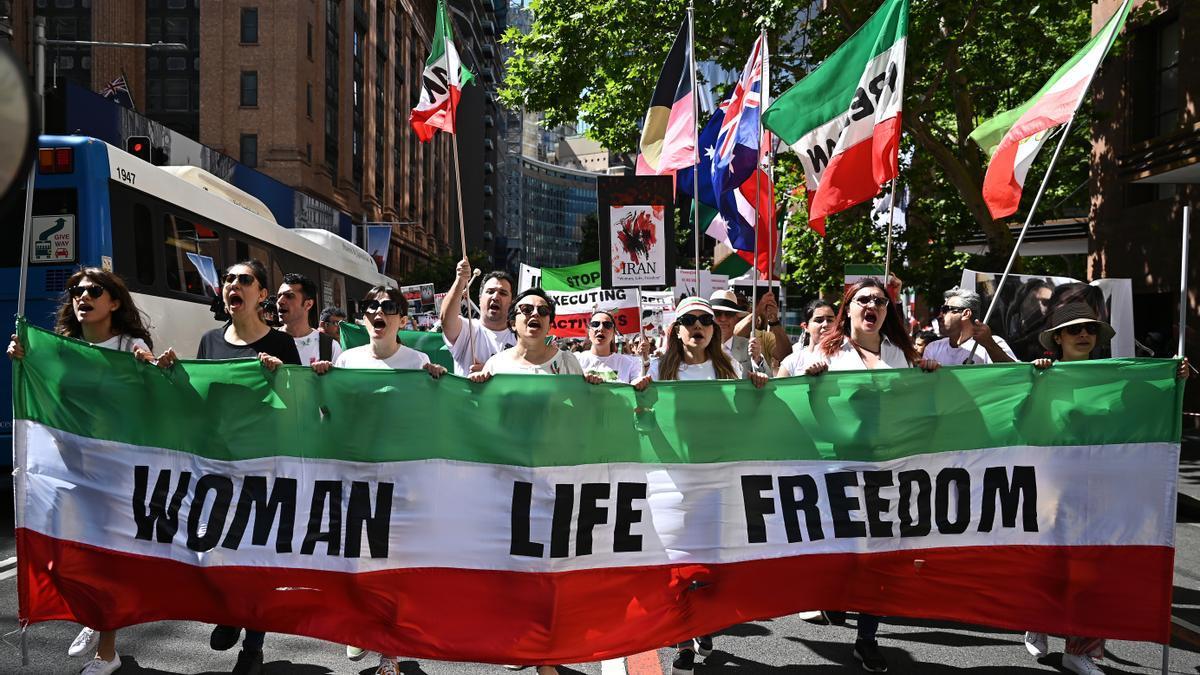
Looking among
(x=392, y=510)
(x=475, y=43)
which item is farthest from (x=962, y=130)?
(x=475, y=43)

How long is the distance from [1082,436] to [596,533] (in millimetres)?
2221

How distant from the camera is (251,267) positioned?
4.91 meters

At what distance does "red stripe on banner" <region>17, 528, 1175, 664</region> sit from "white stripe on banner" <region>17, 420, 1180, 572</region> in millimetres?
58

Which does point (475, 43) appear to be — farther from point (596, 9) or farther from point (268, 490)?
point (268, 490)

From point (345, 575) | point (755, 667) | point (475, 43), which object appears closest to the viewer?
point (345, 575)

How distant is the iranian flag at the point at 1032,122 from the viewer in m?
5.57

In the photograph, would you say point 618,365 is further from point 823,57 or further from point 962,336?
point 823,57

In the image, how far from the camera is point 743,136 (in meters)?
8.75

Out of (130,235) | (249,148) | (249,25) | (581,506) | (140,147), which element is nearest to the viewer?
(581,506)

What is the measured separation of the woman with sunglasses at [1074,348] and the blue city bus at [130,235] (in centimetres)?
686

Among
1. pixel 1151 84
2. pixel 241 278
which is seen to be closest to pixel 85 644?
pixel 241 278

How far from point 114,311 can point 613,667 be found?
2.96m

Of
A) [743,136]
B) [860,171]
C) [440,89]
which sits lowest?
[860,171]

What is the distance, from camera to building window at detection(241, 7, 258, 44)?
4400cm
